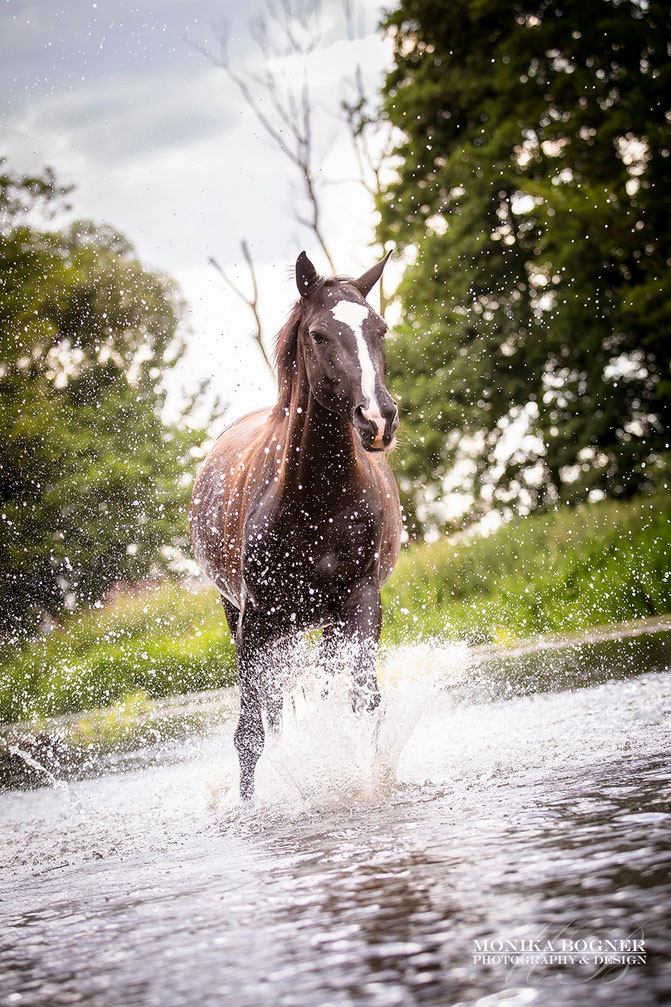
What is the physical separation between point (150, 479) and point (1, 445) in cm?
278

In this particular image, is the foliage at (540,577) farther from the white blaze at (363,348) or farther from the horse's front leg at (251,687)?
the white blaze at (363,348)

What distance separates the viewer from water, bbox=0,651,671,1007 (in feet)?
4.92

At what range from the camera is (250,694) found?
4.88m

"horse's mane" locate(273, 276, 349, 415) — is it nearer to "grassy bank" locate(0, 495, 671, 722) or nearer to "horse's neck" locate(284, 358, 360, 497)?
"horse's neck" locate(284, 358, 360, 497)

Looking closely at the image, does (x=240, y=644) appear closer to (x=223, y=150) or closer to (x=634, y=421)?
(x=223, y=150)

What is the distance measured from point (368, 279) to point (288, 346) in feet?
1.49

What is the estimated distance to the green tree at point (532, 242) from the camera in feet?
55.5

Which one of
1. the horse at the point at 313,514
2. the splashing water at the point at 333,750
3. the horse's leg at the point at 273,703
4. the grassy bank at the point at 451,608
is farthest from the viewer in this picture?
the grassy bank at the point at 451,608

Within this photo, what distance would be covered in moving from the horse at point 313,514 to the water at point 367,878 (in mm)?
312

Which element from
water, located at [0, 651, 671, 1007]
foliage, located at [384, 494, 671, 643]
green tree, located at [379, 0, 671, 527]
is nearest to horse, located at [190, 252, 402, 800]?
water, located at [0, 651, 671, 1007]

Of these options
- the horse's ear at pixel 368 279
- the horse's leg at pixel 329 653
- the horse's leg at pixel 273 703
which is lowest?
the horse's leg at pixel 273 703

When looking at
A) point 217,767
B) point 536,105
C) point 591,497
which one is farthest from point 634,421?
point 217,767

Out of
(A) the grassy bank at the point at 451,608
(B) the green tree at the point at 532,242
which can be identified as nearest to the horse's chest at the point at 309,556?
(A) the grassy bank at the point at 451,608

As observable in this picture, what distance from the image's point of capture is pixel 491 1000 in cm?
133
